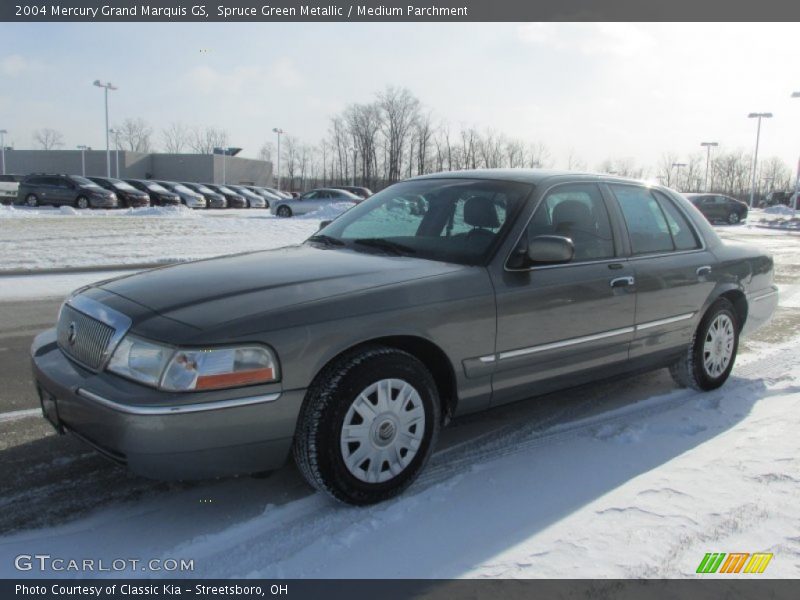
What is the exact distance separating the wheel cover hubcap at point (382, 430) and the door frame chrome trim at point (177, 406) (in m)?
0.42

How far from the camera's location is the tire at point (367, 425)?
2.99 meters

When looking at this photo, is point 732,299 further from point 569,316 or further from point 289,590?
point 289,590

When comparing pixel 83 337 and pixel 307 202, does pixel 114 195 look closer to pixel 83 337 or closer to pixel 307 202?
pixel 307 202

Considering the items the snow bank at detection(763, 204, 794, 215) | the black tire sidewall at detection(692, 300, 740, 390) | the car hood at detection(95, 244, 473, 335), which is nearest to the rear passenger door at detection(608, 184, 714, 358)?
the black tire sidewall at detection(692, 300, 740, 390)

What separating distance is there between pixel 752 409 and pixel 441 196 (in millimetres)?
2629

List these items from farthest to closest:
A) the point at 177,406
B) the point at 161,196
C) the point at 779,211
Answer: the point at 779,211 < the point at 161,196 < the point at 177,406

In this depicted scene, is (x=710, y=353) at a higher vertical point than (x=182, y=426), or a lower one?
lower

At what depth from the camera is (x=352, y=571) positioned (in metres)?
2.68

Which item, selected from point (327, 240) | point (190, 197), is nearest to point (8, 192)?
point (190, 197)

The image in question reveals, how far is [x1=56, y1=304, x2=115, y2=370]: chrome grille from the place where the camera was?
3.02 m

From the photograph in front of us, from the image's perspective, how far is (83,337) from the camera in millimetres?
3186

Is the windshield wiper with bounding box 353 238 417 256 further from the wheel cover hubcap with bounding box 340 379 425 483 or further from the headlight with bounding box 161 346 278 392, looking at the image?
the headlight with bounding box 161 346 278 392

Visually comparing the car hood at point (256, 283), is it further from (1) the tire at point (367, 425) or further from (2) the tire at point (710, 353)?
(2) the tire at point (710, 353)

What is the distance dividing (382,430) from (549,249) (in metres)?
1.35
